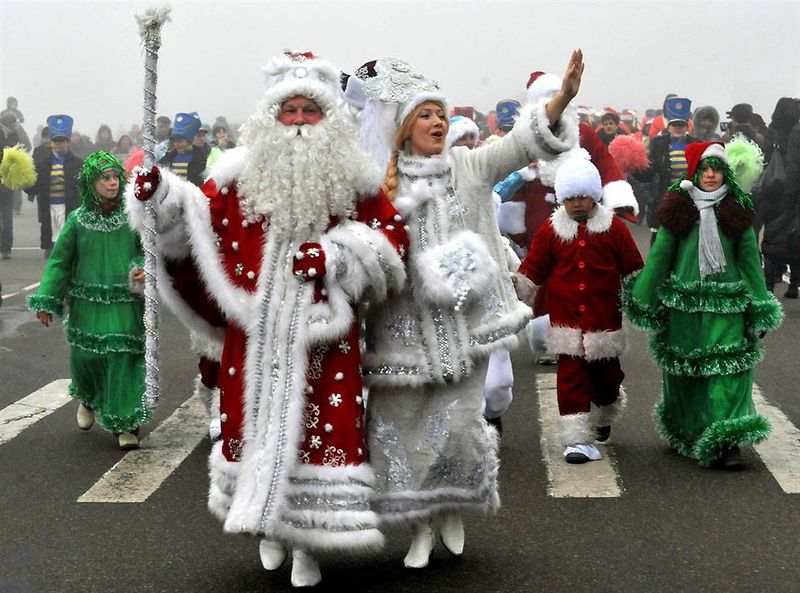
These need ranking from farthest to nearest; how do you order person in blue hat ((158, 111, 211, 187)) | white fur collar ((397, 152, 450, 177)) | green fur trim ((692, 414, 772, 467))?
person in blue hat ((158, 111, 211, 187)) → green fur trim ((692, 414, 772, 467)) → white fur collar ((397, 152, 450, 177))

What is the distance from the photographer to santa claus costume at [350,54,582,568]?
18.2ft

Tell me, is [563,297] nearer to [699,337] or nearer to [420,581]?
[699,337]

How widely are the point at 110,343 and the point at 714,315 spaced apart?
133 inches

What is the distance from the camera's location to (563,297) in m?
7.75

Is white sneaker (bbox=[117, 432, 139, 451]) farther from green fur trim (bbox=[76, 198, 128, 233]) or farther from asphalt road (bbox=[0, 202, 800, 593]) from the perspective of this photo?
green fur trim (bbox=[76, 198, 128, 233])

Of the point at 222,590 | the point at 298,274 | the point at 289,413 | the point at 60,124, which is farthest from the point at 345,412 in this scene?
the point at 60,124

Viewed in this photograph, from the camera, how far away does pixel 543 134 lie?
18.5 ft

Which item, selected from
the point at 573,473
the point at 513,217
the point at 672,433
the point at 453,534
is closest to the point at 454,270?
the point at 453,534

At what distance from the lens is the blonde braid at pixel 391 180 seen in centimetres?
574

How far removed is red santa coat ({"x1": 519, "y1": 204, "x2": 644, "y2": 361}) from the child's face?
4 cm

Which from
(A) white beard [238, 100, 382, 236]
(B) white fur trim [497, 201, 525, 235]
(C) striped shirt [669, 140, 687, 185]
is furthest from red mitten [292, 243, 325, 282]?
(C) striped shirt [669, 140, 687, 185]

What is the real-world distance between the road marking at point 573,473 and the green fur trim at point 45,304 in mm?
2892

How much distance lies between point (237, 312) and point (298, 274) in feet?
1.21

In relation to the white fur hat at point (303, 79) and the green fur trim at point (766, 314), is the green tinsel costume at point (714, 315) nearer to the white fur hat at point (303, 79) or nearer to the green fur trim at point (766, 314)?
the green fur trim at point (766, 314)
